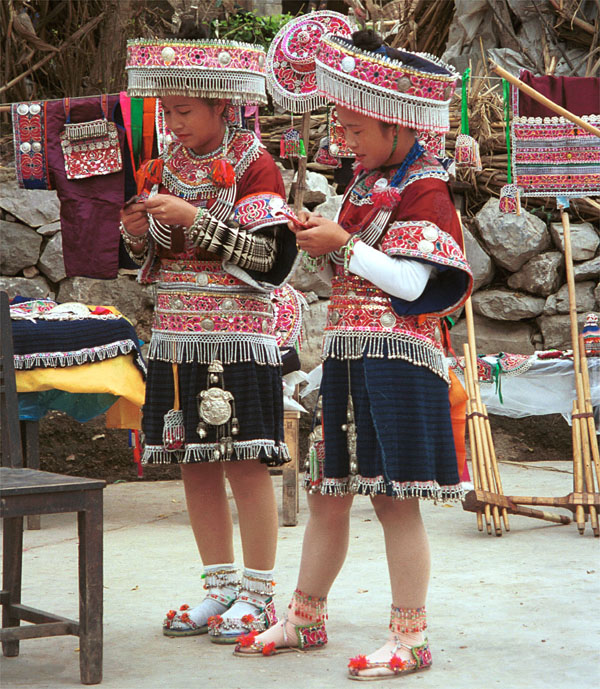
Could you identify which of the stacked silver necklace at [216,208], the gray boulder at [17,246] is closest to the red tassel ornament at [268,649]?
the stacked silver necklace at [216,208]

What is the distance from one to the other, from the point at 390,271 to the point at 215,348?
0.61 m

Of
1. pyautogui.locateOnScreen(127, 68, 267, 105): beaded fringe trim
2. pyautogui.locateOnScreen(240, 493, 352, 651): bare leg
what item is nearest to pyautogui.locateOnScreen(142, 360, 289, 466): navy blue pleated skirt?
pyautogui.locateOnScreen(240, 493, 352, 651): bare leg

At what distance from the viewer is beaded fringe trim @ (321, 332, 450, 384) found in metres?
2.30

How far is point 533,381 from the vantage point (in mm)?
4816

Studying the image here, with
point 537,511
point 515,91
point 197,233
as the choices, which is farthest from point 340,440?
point 515,91

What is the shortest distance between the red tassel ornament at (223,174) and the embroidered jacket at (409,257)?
14.9 inches

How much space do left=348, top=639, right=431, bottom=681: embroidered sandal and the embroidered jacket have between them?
677 millimetres

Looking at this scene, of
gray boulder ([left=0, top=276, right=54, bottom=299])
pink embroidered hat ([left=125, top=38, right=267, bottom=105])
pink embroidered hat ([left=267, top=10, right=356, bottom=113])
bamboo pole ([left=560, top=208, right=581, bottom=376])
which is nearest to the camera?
pink embroidered hat ([left=125, top=38, right=267, bottom=105])

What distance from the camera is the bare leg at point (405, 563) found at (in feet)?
7.57

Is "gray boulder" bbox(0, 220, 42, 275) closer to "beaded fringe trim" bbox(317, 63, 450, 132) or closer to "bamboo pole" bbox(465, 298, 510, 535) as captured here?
"bamboo pole" bbox(465, 298, 510, 535)

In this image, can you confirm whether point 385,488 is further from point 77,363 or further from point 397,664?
point 77,363

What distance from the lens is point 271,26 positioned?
6.82 meters

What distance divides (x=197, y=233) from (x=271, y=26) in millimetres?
4784

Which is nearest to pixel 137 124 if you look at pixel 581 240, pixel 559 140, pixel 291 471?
pixel 291 471
